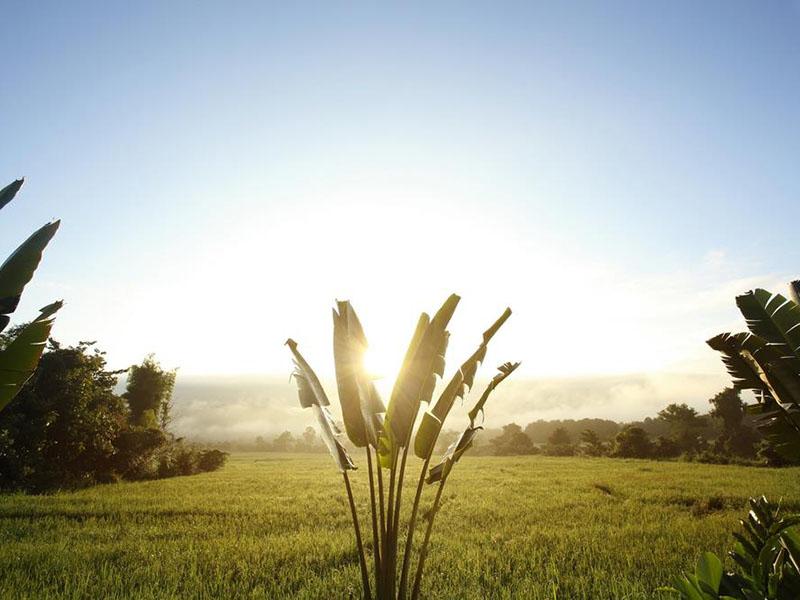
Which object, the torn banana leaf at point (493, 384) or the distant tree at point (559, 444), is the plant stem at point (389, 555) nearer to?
the torn banana leaf at point (493, 384)

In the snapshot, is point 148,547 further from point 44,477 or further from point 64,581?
point 44,477

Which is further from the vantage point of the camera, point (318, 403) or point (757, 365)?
point (318, 403)

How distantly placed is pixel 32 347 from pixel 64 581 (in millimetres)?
3559

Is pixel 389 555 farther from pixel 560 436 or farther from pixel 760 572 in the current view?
pixel 560 436

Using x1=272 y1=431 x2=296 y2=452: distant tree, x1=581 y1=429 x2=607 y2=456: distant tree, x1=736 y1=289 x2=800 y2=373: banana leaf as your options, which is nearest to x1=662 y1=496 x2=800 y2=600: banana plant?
x1=736 y1=289 x2=800 y2=373: banana leaf

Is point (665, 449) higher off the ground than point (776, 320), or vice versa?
point (776, 320)

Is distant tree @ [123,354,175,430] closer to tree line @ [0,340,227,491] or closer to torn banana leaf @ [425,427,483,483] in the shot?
tree line @ [0,340,227,491]

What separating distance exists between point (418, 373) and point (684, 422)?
1860 inches

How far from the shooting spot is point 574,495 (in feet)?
47.8

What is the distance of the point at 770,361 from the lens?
4.30 m

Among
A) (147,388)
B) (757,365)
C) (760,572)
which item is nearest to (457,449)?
(760,572)

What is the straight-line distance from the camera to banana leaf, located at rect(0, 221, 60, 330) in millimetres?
4438

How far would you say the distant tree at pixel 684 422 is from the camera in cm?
4178

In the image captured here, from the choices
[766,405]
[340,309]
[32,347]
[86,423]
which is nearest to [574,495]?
[766,405]
